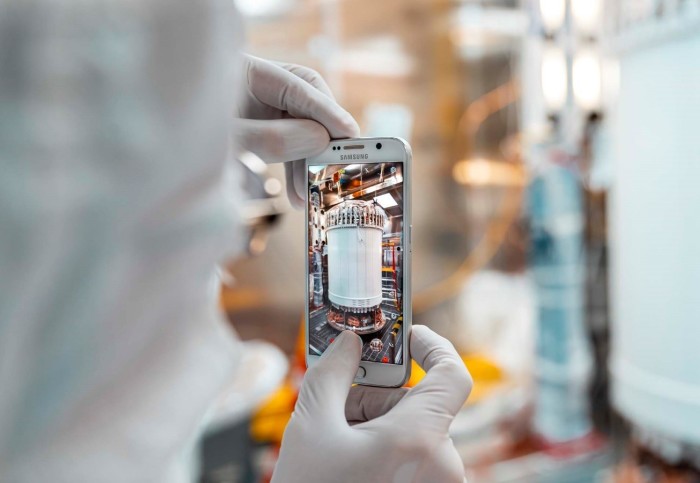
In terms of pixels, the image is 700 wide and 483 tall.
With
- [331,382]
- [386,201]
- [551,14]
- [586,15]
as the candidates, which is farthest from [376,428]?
[586,15]

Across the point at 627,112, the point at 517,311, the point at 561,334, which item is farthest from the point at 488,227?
the point at 627,112

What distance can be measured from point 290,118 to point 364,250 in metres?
0.11

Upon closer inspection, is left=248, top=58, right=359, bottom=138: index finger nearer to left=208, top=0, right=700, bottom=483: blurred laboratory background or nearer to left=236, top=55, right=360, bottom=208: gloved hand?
left=236, top=55, right=360, bottom=208: gloved hand

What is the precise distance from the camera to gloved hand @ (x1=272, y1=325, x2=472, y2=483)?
35 centimetres

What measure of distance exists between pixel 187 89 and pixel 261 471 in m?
1.19

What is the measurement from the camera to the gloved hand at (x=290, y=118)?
0.39 meters

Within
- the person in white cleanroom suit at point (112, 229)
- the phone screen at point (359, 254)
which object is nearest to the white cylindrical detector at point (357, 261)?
the phone screen at point (359, 254)

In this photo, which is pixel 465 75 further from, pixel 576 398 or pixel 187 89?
pixel 187 89

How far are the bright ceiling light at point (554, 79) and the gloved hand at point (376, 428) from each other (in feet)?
4.12

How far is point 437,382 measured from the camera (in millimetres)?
374

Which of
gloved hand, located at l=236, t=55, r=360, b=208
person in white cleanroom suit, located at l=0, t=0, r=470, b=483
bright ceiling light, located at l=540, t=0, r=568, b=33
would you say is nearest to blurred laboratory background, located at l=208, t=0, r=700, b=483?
bright ceiling light, located at l=540, t=0, r=568, b=33

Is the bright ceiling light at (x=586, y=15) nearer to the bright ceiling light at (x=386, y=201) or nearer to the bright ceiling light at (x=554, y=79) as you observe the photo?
the bright ceiling light at (x=554, y=79)

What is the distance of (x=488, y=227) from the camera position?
6.62ft

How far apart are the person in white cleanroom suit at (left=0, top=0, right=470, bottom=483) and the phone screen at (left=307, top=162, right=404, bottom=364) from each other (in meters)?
0.17
